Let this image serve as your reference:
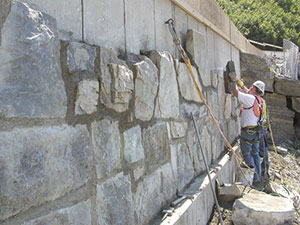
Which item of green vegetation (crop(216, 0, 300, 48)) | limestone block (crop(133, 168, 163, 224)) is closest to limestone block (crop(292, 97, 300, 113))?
limestone block (crop(133, 168, 163, 224))

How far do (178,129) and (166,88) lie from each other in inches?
19.2

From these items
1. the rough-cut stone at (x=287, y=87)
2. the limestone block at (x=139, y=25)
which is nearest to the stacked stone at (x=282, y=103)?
the rough-cut stone at (x=287, y=87)

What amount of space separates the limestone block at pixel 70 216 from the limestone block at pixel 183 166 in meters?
1.50

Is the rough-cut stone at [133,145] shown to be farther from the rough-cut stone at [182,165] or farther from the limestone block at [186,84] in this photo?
the limestone block at [186,84]

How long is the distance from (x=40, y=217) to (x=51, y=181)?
0.17m

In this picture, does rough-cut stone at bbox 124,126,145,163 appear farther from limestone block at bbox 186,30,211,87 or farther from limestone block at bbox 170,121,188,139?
limestone block at bbox 186,30,211,87

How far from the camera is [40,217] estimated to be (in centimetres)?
142

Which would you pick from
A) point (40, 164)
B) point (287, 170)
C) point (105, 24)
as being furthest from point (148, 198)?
point (287, 170)

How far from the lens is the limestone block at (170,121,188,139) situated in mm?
2955

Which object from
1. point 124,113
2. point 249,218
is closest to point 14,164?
point 124,113

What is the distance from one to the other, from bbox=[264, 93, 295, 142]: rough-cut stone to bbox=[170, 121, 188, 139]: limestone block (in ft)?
23.0

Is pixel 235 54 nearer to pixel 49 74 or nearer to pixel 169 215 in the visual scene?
pixel 169 215

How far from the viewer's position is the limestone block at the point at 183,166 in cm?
311

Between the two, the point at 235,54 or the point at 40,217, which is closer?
the point at 40,217
